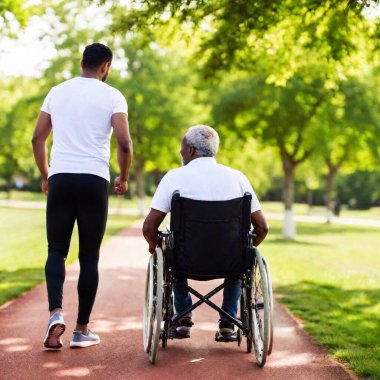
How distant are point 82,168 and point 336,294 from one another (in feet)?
18.2

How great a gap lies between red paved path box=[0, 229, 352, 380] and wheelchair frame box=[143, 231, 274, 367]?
15 cm

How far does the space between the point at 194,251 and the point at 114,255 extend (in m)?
8.76

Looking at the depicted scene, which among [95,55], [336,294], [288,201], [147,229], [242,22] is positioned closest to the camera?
[147,229]

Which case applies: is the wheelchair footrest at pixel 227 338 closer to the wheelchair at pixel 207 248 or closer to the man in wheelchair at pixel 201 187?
the man in wheelchair at pixel 201 187

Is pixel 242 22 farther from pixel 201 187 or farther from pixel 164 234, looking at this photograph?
pixel 164 234

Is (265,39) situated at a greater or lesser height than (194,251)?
greater

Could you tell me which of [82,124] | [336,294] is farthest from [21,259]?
[82,124]

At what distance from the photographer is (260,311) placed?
→ 462cm

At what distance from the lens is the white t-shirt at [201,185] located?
4.48 meters

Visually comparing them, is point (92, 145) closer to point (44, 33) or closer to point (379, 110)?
point (379, 110)

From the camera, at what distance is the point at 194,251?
4441mm

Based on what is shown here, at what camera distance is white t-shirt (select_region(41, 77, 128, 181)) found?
453cm

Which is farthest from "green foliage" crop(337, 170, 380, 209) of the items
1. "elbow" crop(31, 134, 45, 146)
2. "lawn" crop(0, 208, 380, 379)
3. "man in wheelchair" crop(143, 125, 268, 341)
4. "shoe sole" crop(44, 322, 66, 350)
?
"shoe sole" crop(44, 322, 66, 350)

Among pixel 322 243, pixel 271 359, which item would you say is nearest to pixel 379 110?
pixel 322 243
